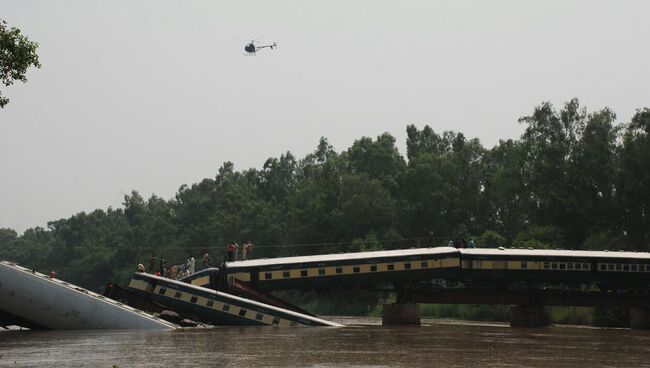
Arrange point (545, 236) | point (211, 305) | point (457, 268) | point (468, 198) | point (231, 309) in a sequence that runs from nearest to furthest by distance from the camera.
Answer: point (211, 305), point (231, 309), point (457, 268), point (545, 236), point (468, 198)

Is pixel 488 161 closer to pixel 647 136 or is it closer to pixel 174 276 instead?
pixel 647 136

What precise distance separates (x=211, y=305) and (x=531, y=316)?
902 inches

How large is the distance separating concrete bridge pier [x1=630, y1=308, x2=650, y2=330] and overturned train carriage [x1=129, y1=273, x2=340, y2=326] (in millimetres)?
23871

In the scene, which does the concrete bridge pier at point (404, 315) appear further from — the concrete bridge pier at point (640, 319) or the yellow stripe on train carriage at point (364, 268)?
the concrete bridge pier at point (640, 319)

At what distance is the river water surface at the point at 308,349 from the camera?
1412 inches

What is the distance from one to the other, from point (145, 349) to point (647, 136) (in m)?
83.7

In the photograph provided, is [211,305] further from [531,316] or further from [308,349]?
[531,316]

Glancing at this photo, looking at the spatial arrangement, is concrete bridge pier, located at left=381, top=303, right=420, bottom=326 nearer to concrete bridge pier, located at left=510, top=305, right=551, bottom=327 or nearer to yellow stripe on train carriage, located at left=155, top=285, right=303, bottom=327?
concrete bridge pier, located at left=510, top=305, right=551, bottom=327

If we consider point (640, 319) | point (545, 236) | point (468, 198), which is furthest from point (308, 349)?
point (468, 198)

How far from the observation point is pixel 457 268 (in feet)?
225

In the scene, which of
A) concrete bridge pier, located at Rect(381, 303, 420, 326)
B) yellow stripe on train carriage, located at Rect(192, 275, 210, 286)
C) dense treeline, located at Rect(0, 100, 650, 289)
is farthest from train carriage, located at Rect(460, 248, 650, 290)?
dense treeline, located at Rect(0, 100, 650, 289)

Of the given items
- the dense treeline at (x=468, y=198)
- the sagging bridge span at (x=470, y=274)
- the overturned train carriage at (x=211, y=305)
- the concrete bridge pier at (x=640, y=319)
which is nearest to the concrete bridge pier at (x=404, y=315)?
the sagging bridge span at (x=470, y=274)

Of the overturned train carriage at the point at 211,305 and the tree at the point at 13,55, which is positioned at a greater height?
the tree at the point at 13,55

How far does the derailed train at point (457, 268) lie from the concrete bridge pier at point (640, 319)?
7.15ft
